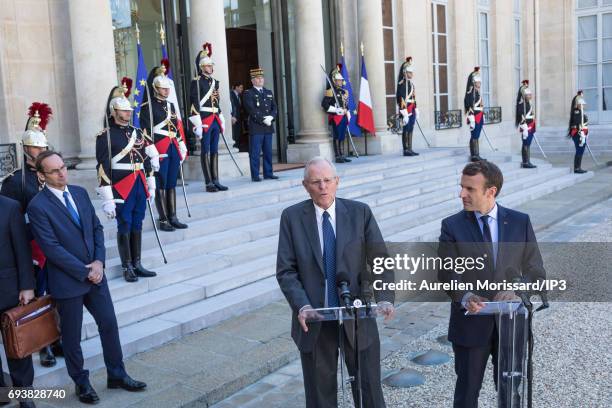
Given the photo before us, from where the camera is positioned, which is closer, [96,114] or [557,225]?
[96,114]

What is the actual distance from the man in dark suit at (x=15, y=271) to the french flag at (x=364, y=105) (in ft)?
32.1

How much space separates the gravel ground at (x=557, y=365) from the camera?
4.19m

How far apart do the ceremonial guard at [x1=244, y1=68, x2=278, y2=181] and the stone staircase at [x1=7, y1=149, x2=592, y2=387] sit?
36 centimetres

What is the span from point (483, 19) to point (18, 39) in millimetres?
14277

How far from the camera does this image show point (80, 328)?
4.32 metres

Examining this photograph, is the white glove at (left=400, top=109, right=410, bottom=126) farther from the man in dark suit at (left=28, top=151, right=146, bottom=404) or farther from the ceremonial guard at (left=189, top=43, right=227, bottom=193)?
the man in dark suit at (left=28, top=151, right=146, bottom=404)

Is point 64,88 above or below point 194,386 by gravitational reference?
above

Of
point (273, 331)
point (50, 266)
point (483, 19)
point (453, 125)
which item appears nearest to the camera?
point (50, 266)

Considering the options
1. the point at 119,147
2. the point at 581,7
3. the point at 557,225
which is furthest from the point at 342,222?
the point at 581,7

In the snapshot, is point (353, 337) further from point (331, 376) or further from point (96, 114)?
point (96, 114)

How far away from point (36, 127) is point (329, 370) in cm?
331

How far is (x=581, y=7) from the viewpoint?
2327 cm

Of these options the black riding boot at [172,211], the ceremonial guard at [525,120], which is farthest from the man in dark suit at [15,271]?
the ceremonial guard at [525,120]

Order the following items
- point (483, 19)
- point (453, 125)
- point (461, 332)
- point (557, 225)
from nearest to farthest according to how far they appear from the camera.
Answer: point (461, 332)
point (557, 225)
point (453, 125)
point (483, 19)
